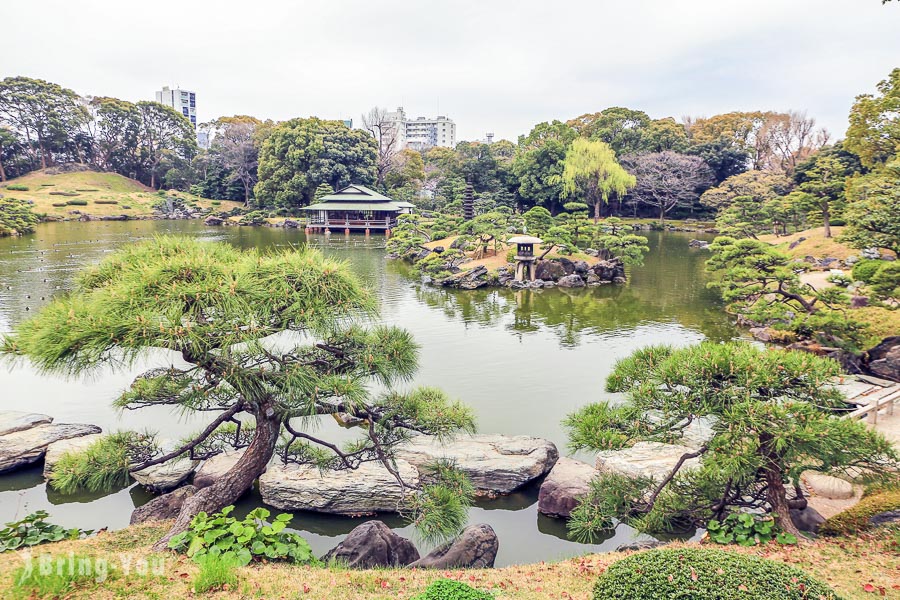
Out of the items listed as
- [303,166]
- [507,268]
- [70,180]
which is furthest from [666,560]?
[70,180]

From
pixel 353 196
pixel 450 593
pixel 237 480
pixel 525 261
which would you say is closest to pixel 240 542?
pixel 237 480

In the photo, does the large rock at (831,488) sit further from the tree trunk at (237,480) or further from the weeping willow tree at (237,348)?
the tree trunk at (237,480)

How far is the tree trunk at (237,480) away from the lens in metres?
5.18

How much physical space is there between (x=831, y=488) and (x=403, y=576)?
511 cm

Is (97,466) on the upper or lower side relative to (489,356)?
upper

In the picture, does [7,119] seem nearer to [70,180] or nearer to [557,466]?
[70,180]

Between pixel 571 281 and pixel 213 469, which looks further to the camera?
pixel 571 281

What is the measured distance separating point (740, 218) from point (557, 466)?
2509cm

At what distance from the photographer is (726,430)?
4.65m

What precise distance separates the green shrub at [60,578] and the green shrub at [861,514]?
5895mm

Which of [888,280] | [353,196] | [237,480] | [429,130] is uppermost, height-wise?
[429,130]

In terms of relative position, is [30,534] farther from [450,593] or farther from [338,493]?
[450,593]

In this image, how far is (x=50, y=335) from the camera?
405 centimetres

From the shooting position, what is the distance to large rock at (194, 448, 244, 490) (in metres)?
7.02
